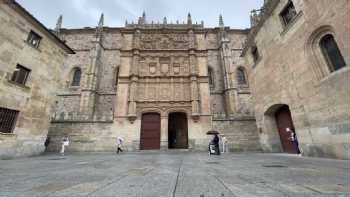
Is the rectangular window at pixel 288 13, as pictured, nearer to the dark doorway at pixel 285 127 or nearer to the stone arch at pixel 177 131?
the dark doorway at pixel 285 127

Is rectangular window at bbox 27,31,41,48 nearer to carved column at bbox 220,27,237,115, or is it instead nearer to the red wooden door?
the red wooden door

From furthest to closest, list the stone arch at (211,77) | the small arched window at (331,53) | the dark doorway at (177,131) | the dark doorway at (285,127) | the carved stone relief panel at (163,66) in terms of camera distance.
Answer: the stone arch at (211,77) → the dark doorway at (177,131) → the carved stone relief panel at (163,66) → the dark doorway at (285,127) → the small arched window at (331,53)

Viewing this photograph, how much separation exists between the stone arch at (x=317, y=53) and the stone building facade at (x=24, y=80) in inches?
647

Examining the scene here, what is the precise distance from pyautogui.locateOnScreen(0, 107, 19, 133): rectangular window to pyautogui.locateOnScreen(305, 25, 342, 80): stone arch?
55.3 ft

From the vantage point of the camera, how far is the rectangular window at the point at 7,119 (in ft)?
30.5

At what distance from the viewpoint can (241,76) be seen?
24.2 meters

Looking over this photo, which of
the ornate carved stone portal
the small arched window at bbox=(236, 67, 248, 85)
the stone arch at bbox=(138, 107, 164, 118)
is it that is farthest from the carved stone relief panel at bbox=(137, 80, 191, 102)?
the small arched window at bbox=(236, 67, 248, 85)

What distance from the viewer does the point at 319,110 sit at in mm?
7090

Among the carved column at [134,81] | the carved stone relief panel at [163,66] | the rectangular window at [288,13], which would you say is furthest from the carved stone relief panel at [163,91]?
the rectangular window at [288,13]

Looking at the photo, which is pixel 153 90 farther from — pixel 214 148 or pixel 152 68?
pixel 214 148

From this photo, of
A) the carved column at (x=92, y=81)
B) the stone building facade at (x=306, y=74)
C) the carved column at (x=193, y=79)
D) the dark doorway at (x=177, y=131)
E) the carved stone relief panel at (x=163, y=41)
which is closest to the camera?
the stone building facade at (x=306, y=74)

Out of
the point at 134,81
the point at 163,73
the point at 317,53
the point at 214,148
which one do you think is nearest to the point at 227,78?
the point at 163,73

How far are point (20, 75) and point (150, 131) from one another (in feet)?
34.8

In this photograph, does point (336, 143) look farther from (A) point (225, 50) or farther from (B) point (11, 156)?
(A) point (225, 50)
